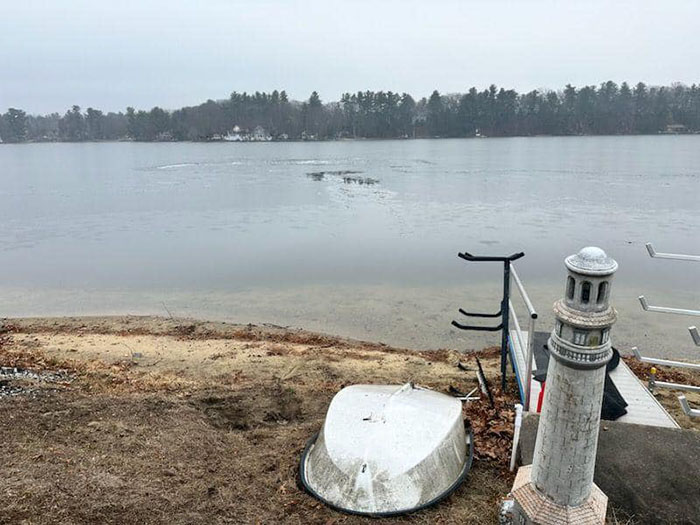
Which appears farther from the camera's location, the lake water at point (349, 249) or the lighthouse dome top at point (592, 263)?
the lake water at point (349, 249)

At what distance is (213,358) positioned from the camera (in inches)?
300

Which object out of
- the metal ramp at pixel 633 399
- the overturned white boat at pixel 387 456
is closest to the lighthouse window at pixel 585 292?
the overturned white boat at pixel 387 456

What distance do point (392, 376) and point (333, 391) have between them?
1.14 m

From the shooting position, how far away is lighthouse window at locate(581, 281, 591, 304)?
2092 millimetres

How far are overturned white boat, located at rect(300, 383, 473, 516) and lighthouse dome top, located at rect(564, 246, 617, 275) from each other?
1.89 metres

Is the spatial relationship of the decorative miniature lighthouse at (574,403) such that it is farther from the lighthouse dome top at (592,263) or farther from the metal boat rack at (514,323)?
the metal boat rack at (514,323)

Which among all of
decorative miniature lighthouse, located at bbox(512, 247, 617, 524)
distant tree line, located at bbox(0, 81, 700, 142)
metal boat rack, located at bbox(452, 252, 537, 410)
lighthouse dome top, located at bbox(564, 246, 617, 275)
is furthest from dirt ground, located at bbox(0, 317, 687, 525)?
distant tree line, located at bbox(0, 81, 700, 142)

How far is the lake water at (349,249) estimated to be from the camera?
37.1 ft

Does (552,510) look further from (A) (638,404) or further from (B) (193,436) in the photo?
(B) (193,436)

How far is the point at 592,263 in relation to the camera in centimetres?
206

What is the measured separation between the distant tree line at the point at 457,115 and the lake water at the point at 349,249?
79.6 meters

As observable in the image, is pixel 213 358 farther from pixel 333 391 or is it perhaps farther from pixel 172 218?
pixel 172 218

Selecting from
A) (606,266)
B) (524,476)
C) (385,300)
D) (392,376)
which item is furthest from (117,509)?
(385,300)

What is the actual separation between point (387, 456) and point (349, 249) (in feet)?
44.5
